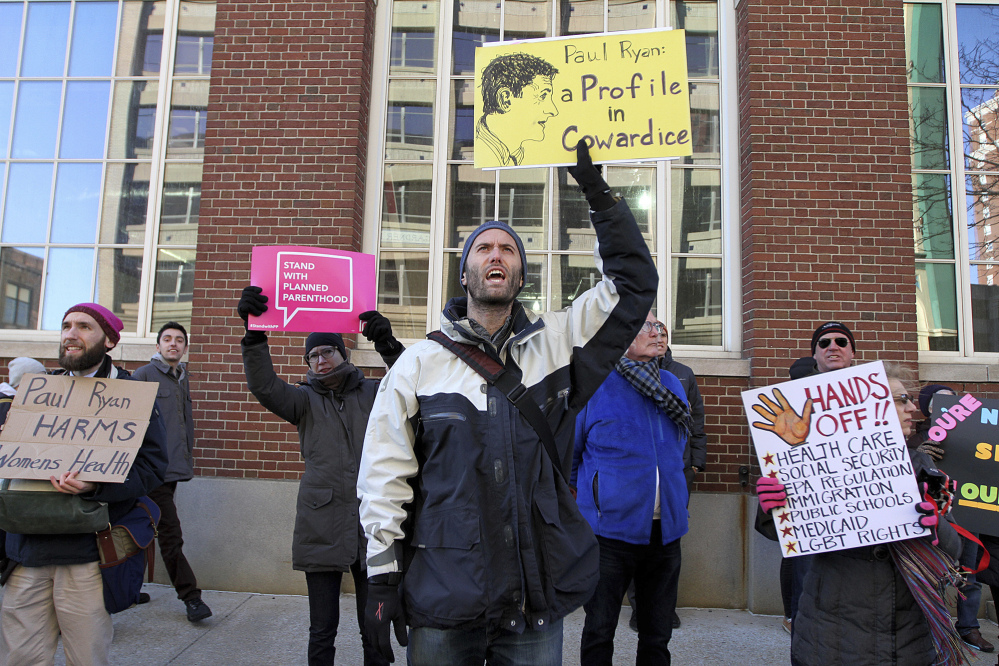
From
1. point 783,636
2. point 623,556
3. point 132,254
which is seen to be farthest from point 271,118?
point 783,636

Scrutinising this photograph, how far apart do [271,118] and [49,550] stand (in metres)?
3.97

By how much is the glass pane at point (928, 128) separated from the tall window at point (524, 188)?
1580 millimetres

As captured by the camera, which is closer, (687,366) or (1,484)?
(1,484)

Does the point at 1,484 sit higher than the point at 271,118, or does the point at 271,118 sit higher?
the point at 271,118

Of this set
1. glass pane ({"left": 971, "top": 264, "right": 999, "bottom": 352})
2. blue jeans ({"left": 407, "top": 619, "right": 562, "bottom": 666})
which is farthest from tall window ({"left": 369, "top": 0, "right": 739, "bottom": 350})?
blue jeans ({"left": 407, "top": 619, "right": 562, "bottom": 666})

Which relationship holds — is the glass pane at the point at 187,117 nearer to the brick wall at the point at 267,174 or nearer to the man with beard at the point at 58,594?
the brick wall at the point at 267,174

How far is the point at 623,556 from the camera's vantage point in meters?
3.43

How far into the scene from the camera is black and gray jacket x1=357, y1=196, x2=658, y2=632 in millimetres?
2076

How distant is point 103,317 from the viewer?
10.7ft

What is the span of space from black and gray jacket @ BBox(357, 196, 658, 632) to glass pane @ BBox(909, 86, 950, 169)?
485 cm

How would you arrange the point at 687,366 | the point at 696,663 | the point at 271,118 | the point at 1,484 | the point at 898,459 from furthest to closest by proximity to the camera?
the point at 271,118
the point at 687,366
the point at 696,663
the point at 1,484
the point at 898,459

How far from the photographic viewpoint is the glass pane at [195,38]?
6.30m

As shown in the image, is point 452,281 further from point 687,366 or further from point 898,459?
point 898,459

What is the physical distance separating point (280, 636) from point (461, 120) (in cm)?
438
